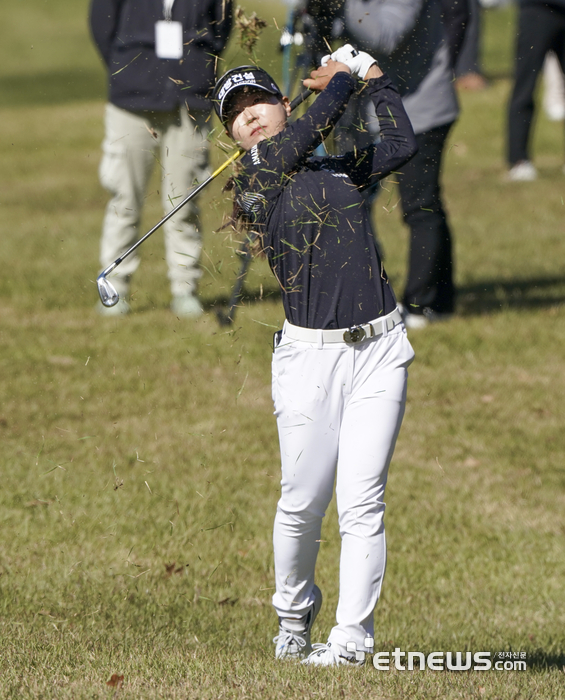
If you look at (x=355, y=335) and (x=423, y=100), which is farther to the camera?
(x=423, y=100)

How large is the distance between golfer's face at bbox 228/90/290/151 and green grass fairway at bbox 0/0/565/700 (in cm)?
50

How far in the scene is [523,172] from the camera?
12625 mm

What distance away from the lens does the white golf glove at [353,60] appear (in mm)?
3498

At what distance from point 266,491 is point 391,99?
2.08 m

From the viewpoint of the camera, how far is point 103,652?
3.38 metres

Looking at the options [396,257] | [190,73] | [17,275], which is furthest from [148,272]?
[190,73]

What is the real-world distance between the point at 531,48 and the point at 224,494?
8028mm

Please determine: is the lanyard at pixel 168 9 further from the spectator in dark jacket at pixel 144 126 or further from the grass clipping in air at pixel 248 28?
the grass clipping in air at pixel 248 28

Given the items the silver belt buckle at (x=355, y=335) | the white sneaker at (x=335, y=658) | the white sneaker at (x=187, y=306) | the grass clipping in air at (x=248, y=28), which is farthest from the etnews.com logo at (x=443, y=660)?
the white sneaker at (x=187, y=306)

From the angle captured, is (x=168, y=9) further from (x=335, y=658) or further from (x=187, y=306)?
(x=335, y=658)

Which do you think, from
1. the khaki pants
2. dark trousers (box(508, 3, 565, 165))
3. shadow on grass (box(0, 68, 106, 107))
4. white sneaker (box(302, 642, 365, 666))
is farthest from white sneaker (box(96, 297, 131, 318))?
shadow on grass (box(0, 68, 106, 107))

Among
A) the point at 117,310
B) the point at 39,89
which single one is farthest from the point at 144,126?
the point at 39,89

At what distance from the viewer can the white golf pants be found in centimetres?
322

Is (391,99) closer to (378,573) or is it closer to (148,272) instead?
(378,573)
